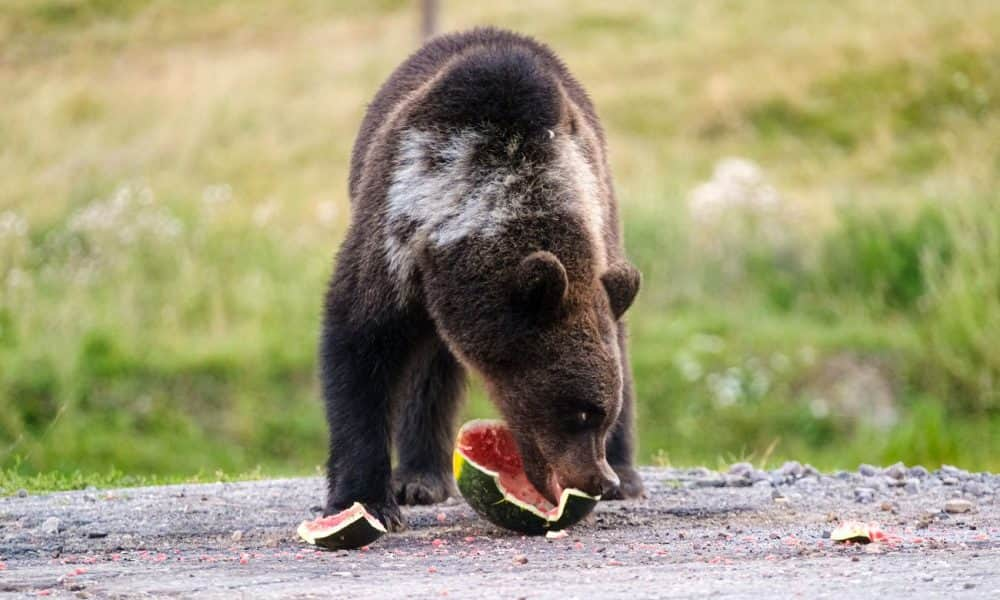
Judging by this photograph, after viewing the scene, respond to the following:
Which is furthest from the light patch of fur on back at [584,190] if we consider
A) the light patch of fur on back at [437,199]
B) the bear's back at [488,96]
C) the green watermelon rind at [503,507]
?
the green watermelon rind at [503,507]

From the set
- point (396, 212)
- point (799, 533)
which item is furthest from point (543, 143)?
point (799, 533)

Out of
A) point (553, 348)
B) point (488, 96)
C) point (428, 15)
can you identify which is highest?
point (428, 15)

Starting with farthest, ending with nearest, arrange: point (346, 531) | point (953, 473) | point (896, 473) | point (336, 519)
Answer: point (953, 473) < point (896, 473) < point (336, 519) < point (346, 531)

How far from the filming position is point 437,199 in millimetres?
6059

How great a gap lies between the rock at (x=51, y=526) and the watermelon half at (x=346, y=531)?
1153mm

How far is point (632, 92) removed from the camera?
26.6 metres

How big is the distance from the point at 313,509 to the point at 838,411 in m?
7.51

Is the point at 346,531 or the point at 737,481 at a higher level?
the point at 346,531

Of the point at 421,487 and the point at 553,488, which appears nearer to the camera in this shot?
the point at 553,488

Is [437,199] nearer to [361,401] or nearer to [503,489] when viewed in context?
[361,401]

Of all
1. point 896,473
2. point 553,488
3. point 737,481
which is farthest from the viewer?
point 896,473

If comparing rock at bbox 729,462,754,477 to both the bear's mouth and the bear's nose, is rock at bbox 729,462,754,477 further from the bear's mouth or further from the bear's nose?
the bear's nose

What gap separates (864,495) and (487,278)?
2636 mm

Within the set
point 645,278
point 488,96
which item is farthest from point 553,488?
point 645,278
